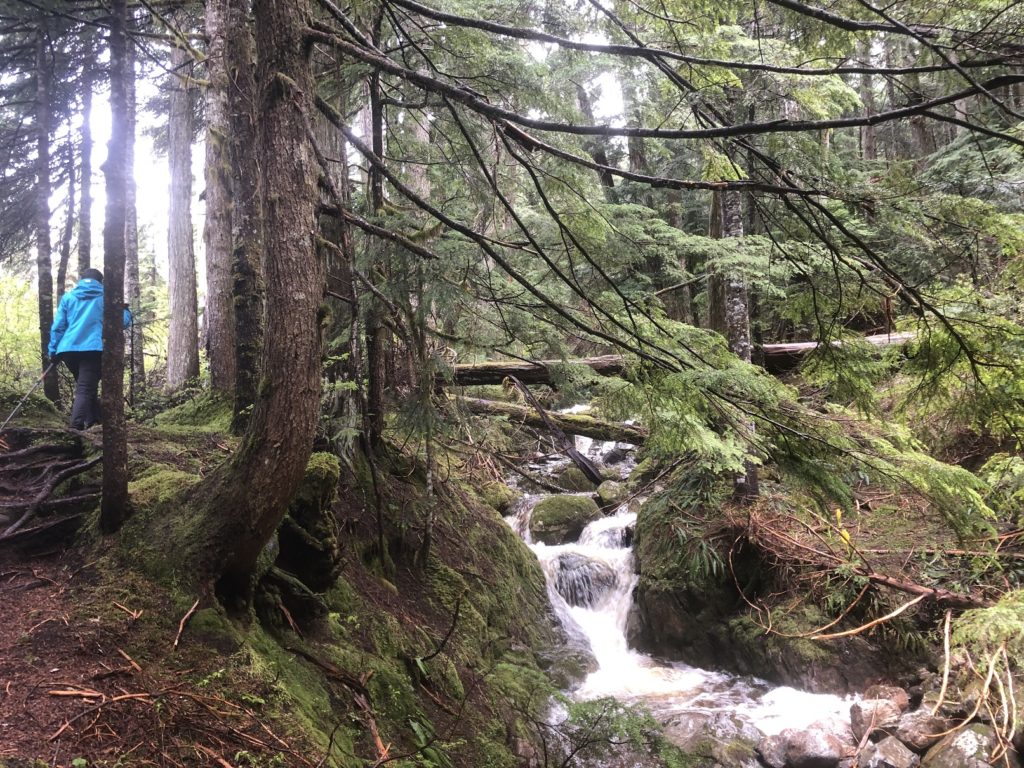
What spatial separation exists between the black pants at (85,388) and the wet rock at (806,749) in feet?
25.2

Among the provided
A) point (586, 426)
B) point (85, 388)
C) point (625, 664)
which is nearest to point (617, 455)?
point (586, 426)

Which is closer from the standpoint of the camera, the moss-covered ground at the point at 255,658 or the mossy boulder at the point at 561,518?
the moss-covered ground at the point at 255,658

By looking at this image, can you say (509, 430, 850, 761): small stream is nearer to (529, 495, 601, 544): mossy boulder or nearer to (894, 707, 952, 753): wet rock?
(529, 495, 601, 544): mossy boulder

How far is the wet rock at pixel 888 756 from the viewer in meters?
5.52

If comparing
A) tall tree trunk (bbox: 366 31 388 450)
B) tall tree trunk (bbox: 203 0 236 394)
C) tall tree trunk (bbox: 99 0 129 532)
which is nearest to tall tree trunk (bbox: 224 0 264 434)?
tall tree trunk (bbox: 203 0 236 394)

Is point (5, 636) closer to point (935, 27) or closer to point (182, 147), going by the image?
point (935, 27)

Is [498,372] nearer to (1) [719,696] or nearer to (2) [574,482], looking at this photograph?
(1) [719,696]

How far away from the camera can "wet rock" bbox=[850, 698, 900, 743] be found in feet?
19.7

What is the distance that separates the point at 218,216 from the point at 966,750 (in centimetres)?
1065

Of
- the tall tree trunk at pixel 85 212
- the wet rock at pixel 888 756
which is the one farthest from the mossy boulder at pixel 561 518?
the tall tree trunk at pixel 85 212

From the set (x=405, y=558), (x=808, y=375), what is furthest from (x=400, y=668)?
(x=808, y=375)

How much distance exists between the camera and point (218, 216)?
28.4ft

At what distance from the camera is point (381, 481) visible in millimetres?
5902

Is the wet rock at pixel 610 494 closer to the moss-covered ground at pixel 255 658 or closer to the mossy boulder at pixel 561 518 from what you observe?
the mossy boulder at pixel 561 518
